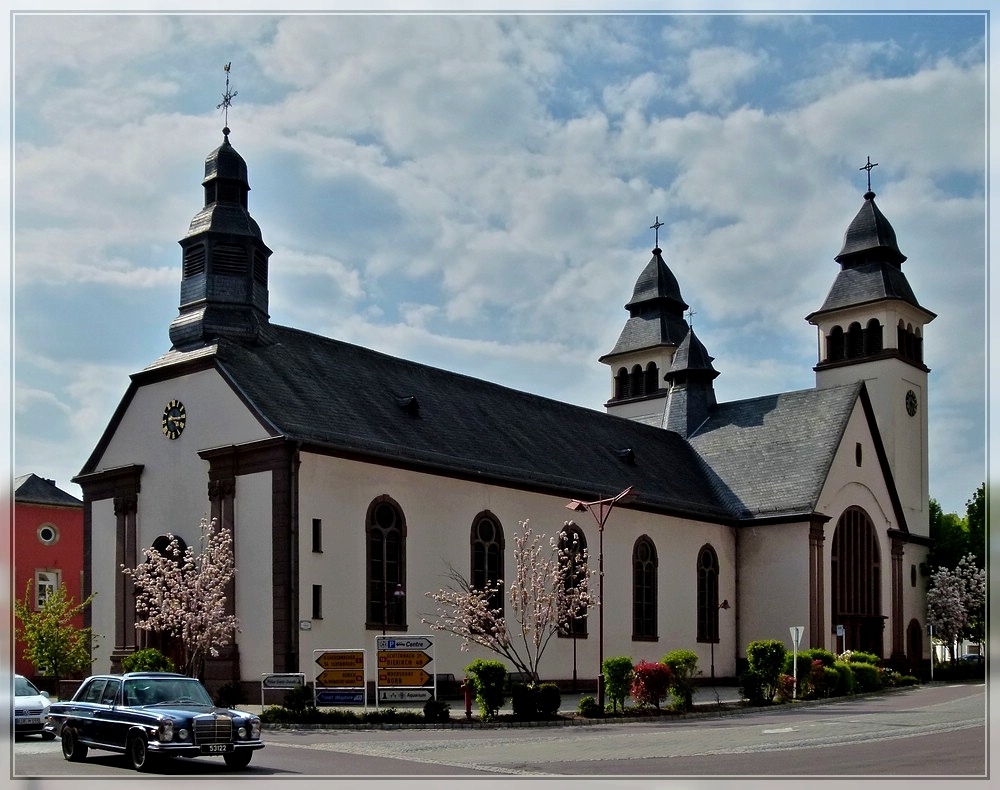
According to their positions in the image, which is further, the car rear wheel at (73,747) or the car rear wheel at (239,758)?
the car rear wheel at (73,747)

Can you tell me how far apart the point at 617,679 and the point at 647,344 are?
42.3m

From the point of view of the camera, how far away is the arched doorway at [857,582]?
52438 mm

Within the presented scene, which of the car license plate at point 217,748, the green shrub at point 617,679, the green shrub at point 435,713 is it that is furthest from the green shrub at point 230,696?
the car license plate at point 217,748

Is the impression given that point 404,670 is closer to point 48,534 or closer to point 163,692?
point 163,692

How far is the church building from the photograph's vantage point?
34.9 m

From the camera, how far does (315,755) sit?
22.2m

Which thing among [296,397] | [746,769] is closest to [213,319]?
[296,397]

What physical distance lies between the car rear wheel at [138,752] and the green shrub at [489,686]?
11052 millimetres

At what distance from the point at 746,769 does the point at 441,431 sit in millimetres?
22619

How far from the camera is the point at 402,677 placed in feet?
97.6

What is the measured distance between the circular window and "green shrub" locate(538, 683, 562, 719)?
104 feet

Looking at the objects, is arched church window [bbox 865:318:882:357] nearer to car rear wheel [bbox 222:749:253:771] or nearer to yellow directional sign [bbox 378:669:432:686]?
yellow directional sign [bbox 378:669:432:686]

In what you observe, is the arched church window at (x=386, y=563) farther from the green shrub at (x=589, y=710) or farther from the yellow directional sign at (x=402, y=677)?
the green shrub at (x=589, y=710)

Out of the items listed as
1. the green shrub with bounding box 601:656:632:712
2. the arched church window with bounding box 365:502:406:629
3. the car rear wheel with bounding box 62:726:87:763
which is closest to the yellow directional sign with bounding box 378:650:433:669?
the green shrub with bounding box 601:656:632:712
